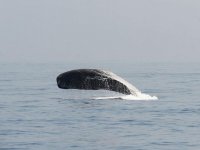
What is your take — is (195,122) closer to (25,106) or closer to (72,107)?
(72,107)

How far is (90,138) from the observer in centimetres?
2127

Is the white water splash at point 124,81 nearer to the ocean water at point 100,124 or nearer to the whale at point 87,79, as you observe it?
the whale at point 87,79

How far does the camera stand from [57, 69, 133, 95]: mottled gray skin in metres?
30.1

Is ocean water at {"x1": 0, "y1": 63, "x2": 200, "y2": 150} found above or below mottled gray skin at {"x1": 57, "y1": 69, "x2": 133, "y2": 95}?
below

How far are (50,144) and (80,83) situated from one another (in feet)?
34.3

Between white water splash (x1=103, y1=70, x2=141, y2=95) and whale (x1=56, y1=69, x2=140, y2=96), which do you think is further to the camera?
white water splash (x1=103, y1=70, x2=141, y2=95)

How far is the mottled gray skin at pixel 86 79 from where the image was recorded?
98.6 feet

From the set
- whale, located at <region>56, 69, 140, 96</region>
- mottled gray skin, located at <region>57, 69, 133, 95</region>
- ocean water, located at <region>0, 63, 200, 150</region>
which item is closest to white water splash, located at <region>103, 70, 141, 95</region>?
whale, located at <region>56, 69, 140, 96</region>

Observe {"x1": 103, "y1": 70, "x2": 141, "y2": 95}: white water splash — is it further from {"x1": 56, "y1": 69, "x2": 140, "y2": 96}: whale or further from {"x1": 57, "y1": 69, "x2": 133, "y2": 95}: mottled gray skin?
{"x1": 57, "y1": 69, "x2": 133, "y2": 95}: mottled gray skin

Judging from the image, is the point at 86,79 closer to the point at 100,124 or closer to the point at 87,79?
the point at 87,79

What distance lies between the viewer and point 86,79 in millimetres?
30109

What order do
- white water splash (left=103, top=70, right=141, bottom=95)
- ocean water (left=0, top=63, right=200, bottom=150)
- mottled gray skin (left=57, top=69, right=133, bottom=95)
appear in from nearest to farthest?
ocean water (left=0, top=63, right=200, bottom=150) → mottled gray skin (left=57, top=69, right=133, bottom=95) → white water splash (left=103, top=70, right=141, bottom=95)

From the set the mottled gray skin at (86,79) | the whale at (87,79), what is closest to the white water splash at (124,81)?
the whale at (87,79)

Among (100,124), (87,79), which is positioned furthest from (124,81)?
(100,124)
